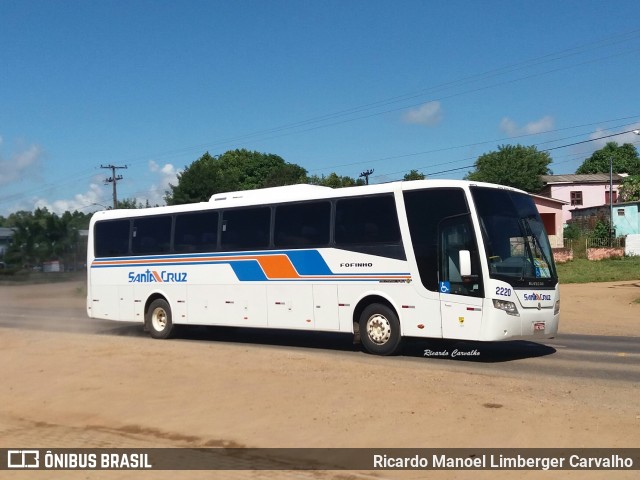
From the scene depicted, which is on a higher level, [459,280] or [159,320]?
[459,280]

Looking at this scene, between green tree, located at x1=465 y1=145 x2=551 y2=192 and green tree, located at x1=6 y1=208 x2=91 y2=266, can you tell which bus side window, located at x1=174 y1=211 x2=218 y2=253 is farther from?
green tree, located at x1=465 y1=145 x2=551 y2=192

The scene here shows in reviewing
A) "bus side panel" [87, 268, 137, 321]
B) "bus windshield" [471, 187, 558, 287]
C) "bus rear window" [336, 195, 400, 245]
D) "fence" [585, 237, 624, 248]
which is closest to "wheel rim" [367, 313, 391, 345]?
"bus rear window" [336, 195, 400, 245]

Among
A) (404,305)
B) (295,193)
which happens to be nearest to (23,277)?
(295,193)

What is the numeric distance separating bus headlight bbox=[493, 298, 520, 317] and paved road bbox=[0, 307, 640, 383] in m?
0.94

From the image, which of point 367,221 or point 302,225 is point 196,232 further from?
point 367,221

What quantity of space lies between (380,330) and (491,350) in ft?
8.39

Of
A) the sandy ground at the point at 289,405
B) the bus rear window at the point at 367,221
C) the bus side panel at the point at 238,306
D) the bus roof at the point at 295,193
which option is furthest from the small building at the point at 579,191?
the sandy ground at the point at 289,405

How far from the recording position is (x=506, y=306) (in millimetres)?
13180

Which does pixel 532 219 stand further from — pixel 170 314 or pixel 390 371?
pixel 170 314

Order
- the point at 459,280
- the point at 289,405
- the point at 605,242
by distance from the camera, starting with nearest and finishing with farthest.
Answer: the point at 289,405 < the point at 459,280 < the point at 605,242

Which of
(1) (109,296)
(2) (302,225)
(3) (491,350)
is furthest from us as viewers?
(1) (109,296)

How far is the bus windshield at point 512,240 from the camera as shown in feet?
43.9

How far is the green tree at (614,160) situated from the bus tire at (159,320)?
308 ft

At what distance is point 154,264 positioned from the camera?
19.1 m
